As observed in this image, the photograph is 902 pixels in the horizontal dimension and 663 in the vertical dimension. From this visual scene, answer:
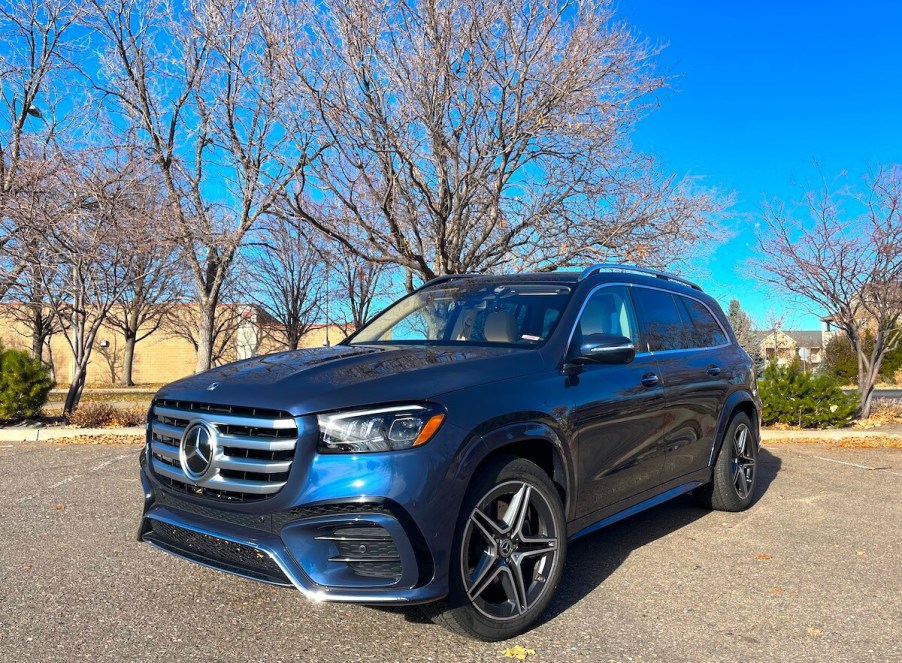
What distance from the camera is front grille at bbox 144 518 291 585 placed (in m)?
2.87

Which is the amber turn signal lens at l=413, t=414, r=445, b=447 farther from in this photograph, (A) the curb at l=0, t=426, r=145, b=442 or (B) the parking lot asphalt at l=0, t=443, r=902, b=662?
(A) the curb at l=0, t=426, r=145, b=442

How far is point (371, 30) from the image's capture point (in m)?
10.1

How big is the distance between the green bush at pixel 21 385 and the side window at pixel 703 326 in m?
9.86

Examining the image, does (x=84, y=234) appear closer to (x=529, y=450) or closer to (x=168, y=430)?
(x=168, y=430)

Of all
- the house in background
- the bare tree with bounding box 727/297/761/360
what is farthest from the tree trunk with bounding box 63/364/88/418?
the bare tree with bounding box 727/297/761/360

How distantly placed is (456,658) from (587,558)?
1722 millimetres

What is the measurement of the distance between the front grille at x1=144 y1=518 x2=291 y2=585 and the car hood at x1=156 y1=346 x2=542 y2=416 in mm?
592

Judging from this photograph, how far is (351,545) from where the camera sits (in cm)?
281

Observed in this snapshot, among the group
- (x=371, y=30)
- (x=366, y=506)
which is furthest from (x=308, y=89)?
(x=366, y=506)

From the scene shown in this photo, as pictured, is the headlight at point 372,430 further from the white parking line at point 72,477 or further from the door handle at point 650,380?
the white parking line at point 72,477

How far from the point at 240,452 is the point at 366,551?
70 centimetres

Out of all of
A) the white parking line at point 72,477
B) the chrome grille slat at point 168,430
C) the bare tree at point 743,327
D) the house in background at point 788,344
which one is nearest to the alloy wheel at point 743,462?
the chrome grille slat at point 168,430

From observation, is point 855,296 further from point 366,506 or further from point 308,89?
point 366,506

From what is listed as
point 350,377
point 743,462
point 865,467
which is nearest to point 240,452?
point 350,377
